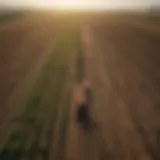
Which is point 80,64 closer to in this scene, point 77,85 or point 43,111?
point 77,85

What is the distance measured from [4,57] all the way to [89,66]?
24cm

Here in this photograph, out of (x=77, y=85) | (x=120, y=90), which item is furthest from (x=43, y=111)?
(x=120, y=90)

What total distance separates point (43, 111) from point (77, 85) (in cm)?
12

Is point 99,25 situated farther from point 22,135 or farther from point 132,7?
point 22,135

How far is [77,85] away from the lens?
771 millimetres

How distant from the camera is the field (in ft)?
2.34

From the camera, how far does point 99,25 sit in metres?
0.81

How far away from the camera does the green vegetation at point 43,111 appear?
71cm

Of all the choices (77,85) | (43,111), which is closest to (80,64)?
(77,85)

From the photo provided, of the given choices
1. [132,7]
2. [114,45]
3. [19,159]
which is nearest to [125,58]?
[114,45]

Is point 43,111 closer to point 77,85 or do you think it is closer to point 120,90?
point 77,85

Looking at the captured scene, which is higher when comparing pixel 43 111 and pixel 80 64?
pixel 80 64

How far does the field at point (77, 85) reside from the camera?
71cm

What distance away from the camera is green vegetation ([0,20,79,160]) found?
71 centimetres
